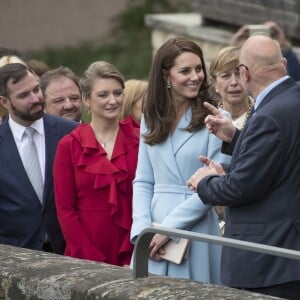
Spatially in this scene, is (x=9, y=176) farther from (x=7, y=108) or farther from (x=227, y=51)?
(x=227, y=51)

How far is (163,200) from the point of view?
6.55 metres

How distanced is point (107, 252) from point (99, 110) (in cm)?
78

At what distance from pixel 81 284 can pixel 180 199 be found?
5.73 feet

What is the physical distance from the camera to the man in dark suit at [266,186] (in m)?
5.50

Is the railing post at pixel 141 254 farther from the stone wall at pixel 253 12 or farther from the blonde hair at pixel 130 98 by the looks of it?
the stone wall at pixel 253 12

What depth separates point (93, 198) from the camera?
23.0 feet

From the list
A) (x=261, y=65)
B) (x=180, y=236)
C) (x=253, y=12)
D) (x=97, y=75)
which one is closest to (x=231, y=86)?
(x=97, y=75)

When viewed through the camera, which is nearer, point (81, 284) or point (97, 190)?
point (81, 284)

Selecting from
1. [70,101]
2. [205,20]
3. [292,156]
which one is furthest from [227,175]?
[205,20]

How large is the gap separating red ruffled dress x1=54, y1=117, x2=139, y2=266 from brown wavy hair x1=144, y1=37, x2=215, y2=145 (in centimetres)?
52

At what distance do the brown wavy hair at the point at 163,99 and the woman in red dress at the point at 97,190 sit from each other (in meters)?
0.52

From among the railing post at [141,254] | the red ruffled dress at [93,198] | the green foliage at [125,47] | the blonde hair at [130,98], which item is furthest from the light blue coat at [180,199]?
the green foliage at [125,47]

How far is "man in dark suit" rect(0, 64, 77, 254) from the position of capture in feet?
23.9

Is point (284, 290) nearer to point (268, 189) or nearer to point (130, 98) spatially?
point (268, 189)
